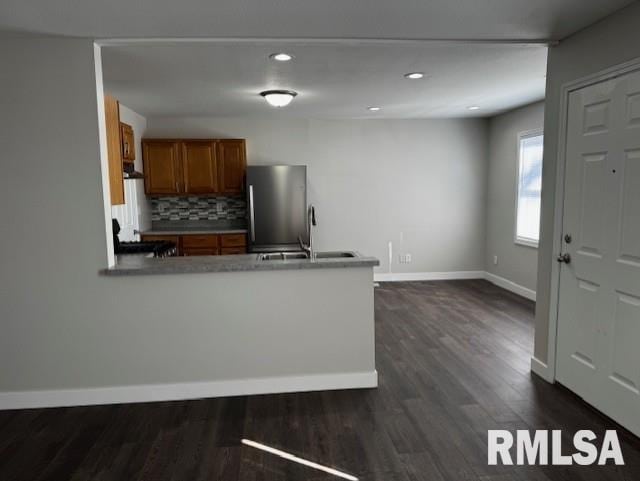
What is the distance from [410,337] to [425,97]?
2515mm

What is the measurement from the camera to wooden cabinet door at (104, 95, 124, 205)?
2.91m

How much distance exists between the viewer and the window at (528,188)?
16.6ft

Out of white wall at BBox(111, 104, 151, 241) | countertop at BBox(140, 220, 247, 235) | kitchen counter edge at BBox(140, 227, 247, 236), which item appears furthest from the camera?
countertop at BBox(140, 220, 247, 235)

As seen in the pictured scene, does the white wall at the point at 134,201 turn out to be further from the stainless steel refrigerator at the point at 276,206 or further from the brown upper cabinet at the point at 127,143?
the stainless steel refrigerator at the point at 276,206

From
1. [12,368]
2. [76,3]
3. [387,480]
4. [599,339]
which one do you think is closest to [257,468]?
[387,480]

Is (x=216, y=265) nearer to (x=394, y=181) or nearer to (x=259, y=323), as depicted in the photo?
(x=259, y=323)

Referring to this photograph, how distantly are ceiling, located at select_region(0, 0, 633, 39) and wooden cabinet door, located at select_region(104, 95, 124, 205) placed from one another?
0.57 meters

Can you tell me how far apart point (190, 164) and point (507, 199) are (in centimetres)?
424

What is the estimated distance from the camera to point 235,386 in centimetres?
287

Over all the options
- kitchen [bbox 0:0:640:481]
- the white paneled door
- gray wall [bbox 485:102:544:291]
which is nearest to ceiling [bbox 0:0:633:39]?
kitchen [bbox 0:0:640:481]

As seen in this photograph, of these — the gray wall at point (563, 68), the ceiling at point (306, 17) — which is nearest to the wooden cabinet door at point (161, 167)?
the ceiling at point (306, 17)


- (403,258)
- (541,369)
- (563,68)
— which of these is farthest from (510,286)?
(563,68)

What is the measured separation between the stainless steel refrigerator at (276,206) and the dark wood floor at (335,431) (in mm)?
2465

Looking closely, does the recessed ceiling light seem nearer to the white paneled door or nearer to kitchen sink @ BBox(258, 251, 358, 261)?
kitchen sink @ BBox(258, 251, 358, 261)
